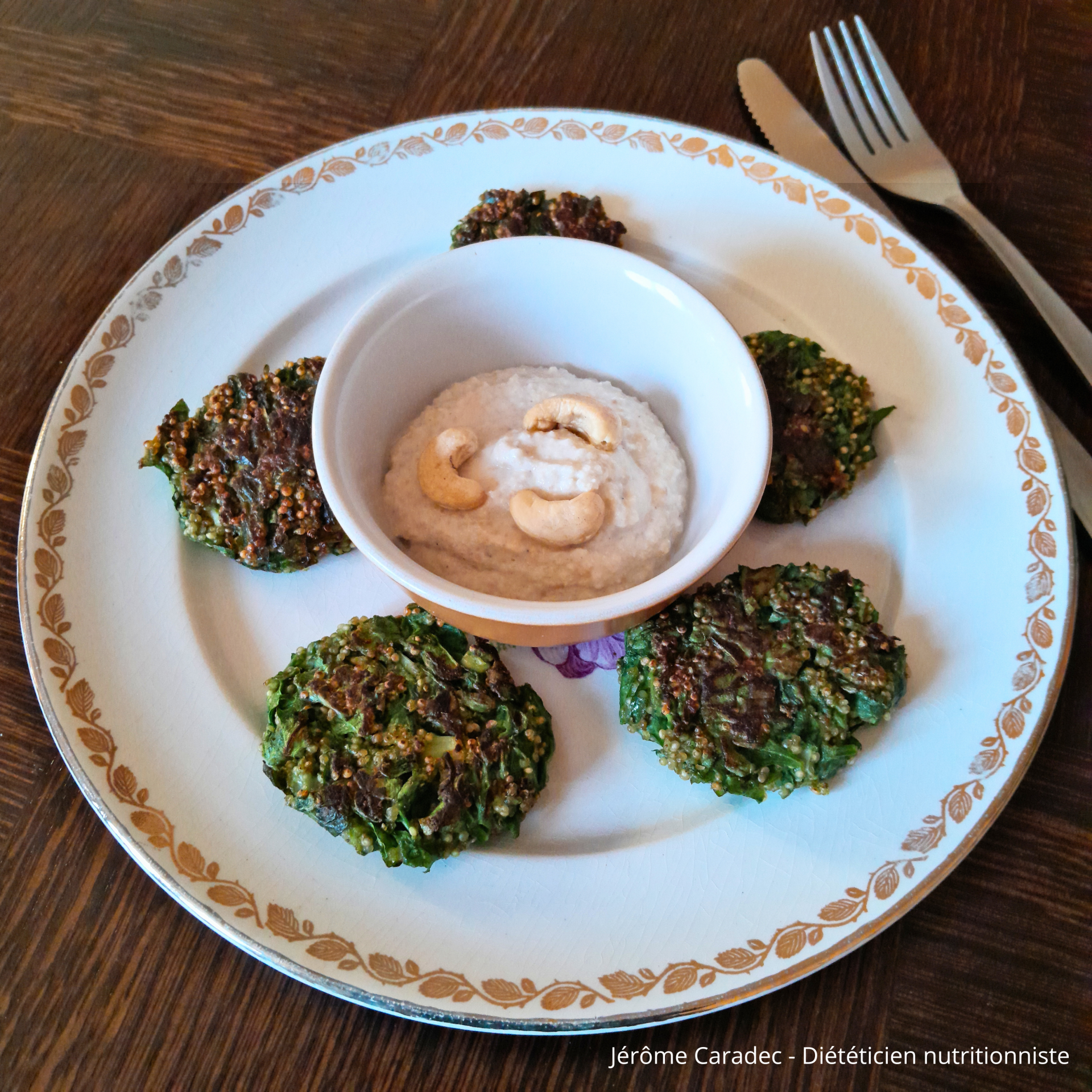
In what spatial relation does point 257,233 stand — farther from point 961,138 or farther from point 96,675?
point 961,138

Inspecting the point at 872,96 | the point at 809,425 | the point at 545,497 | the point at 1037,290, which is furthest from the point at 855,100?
the point at 545,497

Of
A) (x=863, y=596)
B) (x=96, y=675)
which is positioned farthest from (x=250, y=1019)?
(x=863, y=596)

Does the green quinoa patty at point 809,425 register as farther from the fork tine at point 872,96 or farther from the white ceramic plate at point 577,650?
the fork tine at point 872,96

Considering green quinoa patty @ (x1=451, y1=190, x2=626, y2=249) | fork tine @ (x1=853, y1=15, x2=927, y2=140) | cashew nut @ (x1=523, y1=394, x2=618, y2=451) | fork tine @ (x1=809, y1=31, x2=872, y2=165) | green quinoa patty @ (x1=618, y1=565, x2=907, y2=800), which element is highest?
fork tine @ (x1=853, y1=15, x2=927, y2=140)

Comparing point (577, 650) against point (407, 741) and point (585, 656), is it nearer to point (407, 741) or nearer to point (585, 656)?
point (585, 656)

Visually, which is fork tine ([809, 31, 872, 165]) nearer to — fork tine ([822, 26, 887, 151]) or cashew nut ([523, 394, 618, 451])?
fork tine ([822, 26, 887, 151])

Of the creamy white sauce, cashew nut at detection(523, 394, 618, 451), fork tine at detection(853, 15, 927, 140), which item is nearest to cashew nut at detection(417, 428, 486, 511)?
the creamy white sauce
